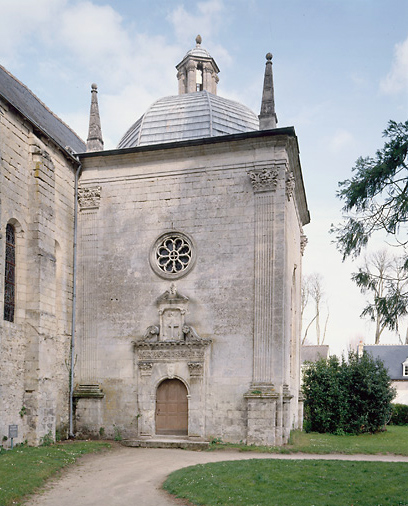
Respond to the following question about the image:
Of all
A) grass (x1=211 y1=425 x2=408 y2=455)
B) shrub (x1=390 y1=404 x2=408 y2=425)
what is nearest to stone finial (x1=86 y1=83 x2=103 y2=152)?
grass (x1=211 y1=425 x2=408 y2=455)

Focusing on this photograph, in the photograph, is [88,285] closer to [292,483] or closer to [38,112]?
[38,112]

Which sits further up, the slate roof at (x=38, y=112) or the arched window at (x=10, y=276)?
the slate roof at (x=38, y=112)

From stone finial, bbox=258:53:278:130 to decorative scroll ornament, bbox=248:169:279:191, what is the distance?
1515mm

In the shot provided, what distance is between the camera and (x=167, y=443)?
14781 mm

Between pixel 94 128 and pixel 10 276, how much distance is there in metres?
6.83

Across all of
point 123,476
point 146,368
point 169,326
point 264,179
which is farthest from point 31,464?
point 264,179

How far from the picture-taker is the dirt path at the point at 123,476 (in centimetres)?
896

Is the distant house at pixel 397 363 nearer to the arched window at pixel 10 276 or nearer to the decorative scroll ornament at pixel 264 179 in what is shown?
the decorative scroll ornament at pixel 264 179

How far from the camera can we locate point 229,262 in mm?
15867

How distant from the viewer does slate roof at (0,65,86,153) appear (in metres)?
16.0

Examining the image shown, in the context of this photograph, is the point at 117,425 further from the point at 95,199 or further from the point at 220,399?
the point at 95,199

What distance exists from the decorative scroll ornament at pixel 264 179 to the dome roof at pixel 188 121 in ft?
10.3

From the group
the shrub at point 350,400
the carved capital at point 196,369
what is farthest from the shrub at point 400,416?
the carved capital at point 196,369

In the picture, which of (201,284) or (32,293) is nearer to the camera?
Answer: (32,293)
